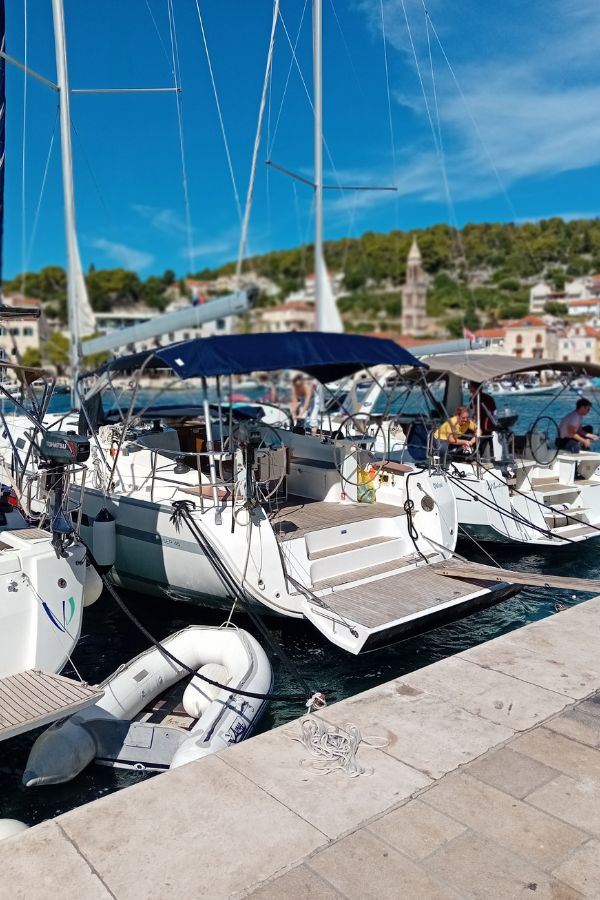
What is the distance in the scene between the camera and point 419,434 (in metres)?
13.3

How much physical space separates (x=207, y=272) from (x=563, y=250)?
92.4m

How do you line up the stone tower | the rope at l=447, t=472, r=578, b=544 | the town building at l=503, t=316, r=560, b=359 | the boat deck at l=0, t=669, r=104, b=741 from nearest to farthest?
the boat deck at l=0, t=669, r=104, b=741, the rope at l=447, t=472, r=578, b=544, the town building at l=503, t=316, r=560, b=359, the stone tower

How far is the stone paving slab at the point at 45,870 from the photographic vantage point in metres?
2.95

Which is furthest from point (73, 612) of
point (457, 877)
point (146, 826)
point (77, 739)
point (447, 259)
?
point (447, 259)

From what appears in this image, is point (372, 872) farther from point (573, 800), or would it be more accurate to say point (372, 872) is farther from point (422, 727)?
point (422, 727)

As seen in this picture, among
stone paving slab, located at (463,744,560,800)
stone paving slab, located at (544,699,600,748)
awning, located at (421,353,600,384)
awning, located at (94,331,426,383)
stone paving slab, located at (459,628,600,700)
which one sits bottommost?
stone paving slab, located at (459,628,600,700)

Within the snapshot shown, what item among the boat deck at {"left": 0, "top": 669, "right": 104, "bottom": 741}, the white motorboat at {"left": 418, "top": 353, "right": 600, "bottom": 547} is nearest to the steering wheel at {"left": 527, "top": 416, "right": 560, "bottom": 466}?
the white motorboat at {"left": 418, "top": 353, "right": 600, "bottom": 547}

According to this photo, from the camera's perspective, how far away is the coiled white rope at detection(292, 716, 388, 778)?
3842mm

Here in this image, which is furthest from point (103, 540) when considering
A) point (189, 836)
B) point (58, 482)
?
point (189, 836)

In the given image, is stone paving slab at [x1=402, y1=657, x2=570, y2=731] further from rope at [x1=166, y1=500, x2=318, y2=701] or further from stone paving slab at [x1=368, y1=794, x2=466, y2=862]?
rope at [x1=166, y1=500, x2=318, y2=701]

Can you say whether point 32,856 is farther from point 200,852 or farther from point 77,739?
point 77,739

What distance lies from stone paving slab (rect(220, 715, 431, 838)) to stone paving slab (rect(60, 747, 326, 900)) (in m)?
0.09

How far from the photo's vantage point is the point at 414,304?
156m

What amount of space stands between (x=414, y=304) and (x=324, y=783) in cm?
15766
